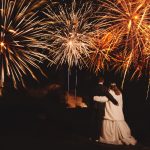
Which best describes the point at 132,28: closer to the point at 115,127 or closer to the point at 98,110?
the point at 98,110

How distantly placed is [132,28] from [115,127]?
104 inches

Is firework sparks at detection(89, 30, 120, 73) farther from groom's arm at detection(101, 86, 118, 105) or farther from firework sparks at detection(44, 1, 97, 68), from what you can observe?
groom's arm at detection(101, 86, 118, 105)

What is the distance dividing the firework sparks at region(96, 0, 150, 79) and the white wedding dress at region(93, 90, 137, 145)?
1.12 m

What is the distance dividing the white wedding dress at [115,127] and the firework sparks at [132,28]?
1.12 meters

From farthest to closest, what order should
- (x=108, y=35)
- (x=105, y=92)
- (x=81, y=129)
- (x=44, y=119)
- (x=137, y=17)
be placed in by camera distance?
(x=44, y=119) < (x=81, y=129) < (x=108, y=35) < (x=105, y=92) < (x=137, y=17)

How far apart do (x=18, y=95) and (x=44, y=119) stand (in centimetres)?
151

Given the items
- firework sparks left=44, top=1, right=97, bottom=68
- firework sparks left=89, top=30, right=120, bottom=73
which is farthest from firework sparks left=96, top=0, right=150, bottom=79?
firework sparks left=44, top=1, right=97, bottom=68

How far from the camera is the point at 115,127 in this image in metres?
11.3

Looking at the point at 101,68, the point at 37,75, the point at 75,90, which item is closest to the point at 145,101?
the point at 101,68

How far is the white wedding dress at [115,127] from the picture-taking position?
11.1 meters

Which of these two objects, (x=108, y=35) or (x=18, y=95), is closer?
(x=108, y=35)

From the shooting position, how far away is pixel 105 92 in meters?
11.0

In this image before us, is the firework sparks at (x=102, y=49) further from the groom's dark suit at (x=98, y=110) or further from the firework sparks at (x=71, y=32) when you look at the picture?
the groom's dark suit at (x=98, y=110)

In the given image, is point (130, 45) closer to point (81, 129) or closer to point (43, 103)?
point (81, 129)
